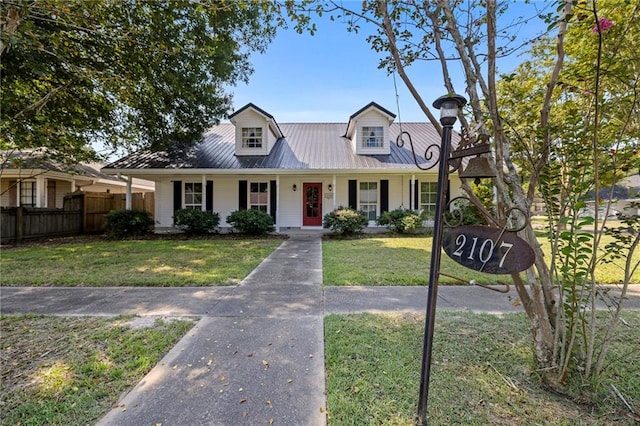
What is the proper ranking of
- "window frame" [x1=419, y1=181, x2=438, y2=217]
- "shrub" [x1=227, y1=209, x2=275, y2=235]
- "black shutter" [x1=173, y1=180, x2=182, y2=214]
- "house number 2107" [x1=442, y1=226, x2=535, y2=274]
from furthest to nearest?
"window frame" [x1=419, y1=181, x2=438, y2=217] → "black shutter" [x1=173, y1=180, x2=182, y2=214] → "shrub" [x1=227, y1=209, x2=275, y2=235] → "house number 2107" [x1=442, y1=226, x2=535, y2=274]

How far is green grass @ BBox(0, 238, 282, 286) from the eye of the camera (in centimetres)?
508

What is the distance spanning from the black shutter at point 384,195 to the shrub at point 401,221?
0.65 metres

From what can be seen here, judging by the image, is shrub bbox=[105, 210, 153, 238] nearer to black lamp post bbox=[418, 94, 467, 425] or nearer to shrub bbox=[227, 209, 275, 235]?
shrub bbox=[227, 209, 275, 235]

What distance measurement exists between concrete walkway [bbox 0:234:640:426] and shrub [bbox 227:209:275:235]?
4970mm

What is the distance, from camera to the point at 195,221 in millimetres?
10906

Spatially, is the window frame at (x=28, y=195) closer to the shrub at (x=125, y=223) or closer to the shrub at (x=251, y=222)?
the shrub at (x=125, y=223)

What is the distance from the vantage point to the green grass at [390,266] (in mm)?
5035

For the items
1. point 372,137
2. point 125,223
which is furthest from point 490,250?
point 125,223

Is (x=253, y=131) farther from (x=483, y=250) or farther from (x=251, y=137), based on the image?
(x=483, y=250)

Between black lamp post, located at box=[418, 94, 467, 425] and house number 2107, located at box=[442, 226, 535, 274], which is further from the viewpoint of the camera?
black lamp post, located at box=[418, 94, 467, 425]

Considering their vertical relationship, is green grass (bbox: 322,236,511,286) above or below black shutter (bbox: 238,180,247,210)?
below

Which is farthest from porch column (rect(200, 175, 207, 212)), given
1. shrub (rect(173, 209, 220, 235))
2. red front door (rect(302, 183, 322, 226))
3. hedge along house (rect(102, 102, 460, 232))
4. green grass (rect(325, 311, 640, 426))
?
green grass (rect(325, 311, 640, 426))

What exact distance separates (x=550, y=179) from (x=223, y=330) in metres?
3.32

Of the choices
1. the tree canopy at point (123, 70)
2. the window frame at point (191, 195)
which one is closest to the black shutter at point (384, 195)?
the tree canopy at point (123, 70)
